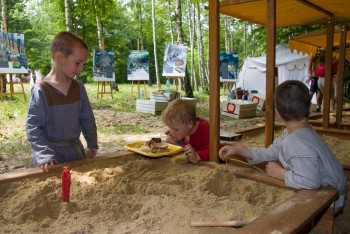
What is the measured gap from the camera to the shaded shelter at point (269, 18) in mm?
2184

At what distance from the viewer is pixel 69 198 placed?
1.59m

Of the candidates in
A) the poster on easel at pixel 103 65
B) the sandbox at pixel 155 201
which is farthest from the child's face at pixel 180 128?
the poster on easel at pixel 103 65

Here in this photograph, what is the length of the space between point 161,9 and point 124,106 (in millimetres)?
15022

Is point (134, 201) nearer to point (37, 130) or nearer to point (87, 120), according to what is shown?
point (37, 130)

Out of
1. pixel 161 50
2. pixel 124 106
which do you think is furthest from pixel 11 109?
pixel 161 50

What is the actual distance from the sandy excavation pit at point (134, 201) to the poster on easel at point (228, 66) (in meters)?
9.71

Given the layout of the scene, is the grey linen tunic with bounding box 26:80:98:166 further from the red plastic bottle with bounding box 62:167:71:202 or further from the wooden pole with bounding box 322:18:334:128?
the wooden pole with bounding box 322:18:334:128

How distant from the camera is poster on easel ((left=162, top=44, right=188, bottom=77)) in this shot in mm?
10422

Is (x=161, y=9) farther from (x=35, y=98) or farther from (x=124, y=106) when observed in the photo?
(x=35, y=98)

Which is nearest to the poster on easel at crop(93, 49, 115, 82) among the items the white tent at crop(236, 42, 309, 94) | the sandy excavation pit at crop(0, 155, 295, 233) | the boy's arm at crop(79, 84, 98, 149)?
the white tent at crop(236, 42, 309, 94)

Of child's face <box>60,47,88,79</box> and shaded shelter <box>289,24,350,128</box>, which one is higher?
shaded shelter <box>289,24,350,128</box>

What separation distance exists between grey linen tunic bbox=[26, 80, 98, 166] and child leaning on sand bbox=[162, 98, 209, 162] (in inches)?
23.5

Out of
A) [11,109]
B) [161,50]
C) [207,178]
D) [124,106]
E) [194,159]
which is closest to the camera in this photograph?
[207,178]

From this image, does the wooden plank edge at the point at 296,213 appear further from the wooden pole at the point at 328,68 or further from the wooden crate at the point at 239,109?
the wooden crate at the point at 239,109
